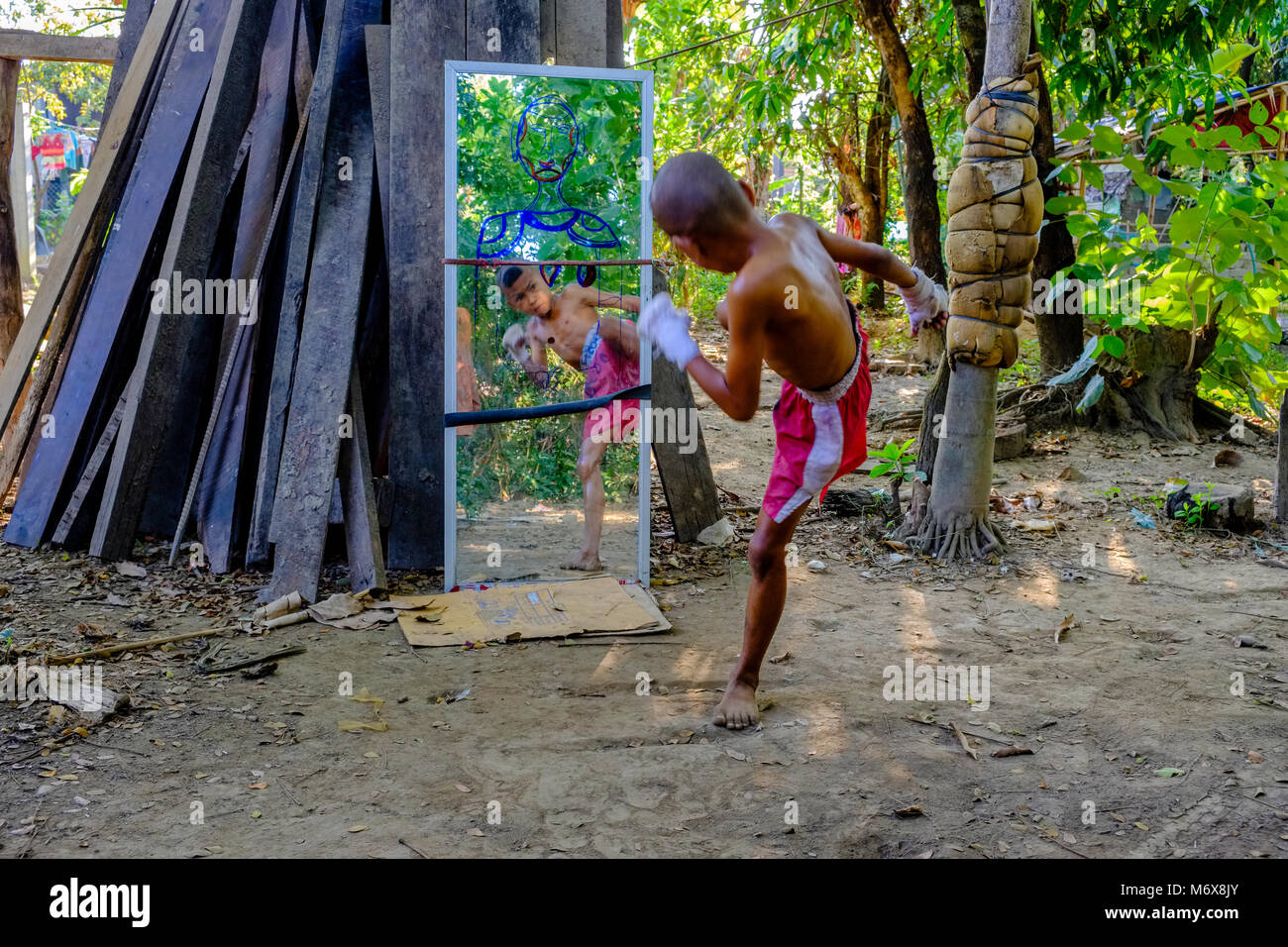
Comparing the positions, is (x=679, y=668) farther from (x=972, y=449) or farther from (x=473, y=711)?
(x=972, y=449)

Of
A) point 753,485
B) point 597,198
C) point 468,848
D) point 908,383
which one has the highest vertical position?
point 597,198

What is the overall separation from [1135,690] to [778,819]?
64.2 inches

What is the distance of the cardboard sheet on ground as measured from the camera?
4.29 metres

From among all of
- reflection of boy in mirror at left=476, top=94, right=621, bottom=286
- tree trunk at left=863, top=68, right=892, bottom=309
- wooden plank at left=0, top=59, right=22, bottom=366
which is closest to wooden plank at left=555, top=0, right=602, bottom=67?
reflection of boy in mirror at left=476, top=94, right=621, bottom=286

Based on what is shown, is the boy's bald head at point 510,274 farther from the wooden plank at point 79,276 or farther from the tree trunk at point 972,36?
the tree trunk at point 972,36

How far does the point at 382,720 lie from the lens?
3443mm

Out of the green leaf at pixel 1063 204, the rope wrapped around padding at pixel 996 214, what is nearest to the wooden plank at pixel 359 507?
the rope wrapped around padding at pixel 996 214

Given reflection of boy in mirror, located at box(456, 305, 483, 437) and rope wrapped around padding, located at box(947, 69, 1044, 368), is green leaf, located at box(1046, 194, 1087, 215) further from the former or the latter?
reflection of boy in mirror, located at box(456, 305, 483, 437)

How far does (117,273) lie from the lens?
5.44 metres

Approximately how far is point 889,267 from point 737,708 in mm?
1562

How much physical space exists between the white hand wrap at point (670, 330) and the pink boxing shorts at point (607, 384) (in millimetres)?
1754

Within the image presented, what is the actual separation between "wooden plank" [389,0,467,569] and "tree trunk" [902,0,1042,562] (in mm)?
2510

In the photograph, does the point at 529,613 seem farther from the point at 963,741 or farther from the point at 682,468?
the point at 963,741
